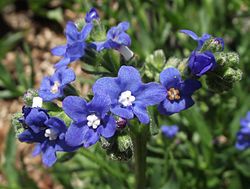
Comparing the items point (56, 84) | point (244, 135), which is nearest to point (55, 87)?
point (56, 84)

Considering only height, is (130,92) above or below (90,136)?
above

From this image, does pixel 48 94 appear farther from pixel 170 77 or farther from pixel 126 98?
pixel 170 77

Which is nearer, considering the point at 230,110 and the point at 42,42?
the point at 230,110

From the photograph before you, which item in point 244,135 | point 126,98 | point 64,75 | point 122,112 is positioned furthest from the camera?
point 244,135

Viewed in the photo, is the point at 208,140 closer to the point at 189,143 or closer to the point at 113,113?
the point at 189,143

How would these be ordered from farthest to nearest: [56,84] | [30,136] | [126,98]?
[56,84] → [30,136] → [126,98]

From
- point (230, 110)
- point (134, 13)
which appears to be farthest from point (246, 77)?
point (134, 13)

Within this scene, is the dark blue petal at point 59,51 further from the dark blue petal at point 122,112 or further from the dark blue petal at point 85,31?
the dark blue petal at point 122,112
